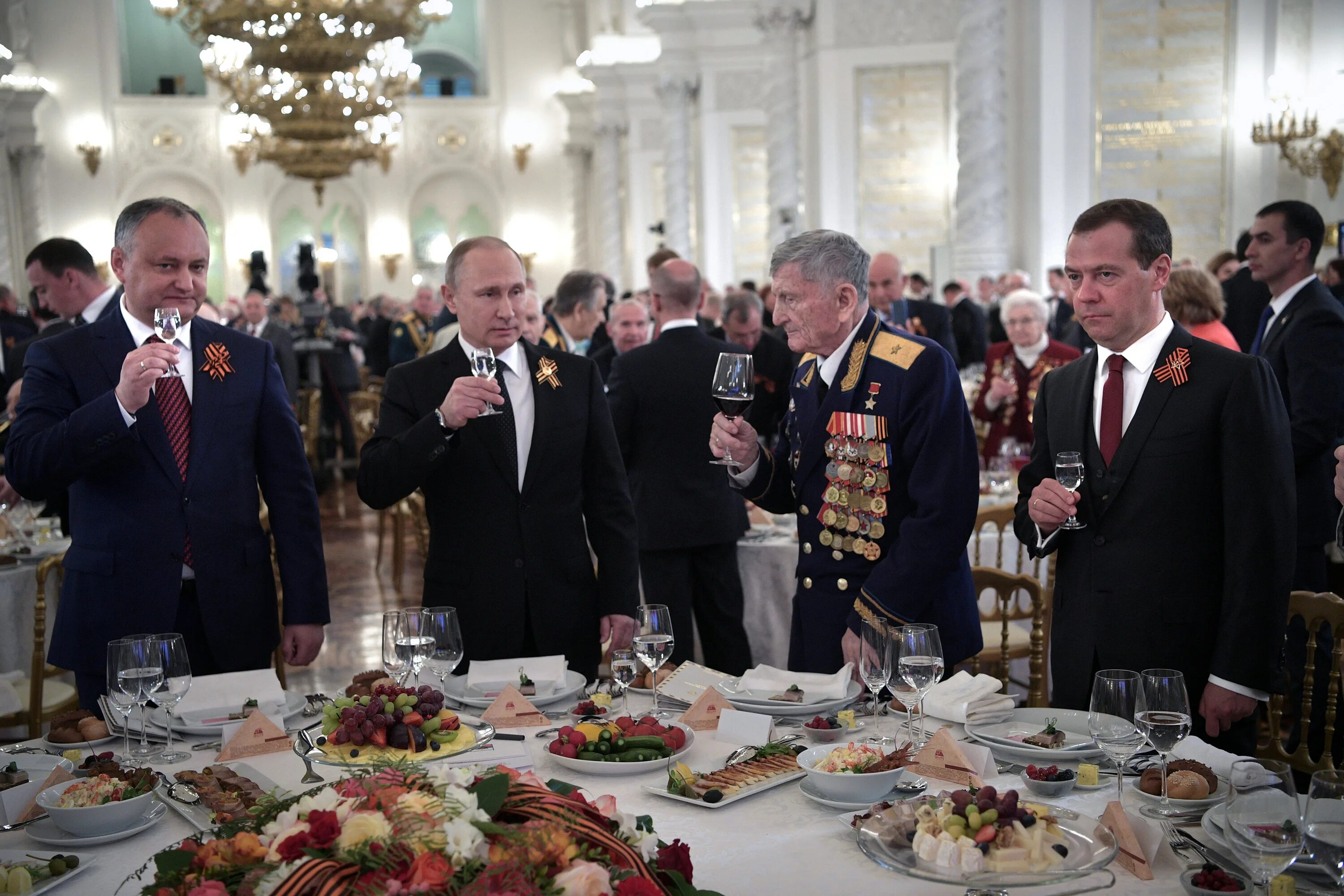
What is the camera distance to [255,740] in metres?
2.31

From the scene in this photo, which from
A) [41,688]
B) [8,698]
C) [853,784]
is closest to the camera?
[853,784]

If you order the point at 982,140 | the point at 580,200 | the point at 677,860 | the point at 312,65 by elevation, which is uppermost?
the point at 580,200

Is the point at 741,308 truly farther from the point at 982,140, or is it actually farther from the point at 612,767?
the point at 982,140

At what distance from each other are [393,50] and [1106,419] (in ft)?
44.7

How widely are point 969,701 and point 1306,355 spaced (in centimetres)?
293

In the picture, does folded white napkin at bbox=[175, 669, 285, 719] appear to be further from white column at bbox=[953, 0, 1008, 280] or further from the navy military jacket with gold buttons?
white column at bbox=[953, 0, 1008, 280]

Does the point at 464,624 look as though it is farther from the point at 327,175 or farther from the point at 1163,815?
the point at 327,175

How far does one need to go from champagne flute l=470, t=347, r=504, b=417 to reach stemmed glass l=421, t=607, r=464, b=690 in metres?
0.67

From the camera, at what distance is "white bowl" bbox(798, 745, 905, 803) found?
2.00 metres

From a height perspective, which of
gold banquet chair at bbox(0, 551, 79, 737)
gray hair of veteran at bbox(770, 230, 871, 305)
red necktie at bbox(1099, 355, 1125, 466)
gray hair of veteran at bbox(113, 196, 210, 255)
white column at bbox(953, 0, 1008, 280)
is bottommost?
gold banquet chair at bbox(0, 551, 79, 737)

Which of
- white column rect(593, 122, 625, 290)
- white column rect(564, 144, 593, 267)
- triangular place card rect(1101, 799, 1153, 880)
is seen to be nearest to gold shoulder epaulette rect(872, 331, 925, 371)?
triangular place card rect(1101, 799, 1153, 880)

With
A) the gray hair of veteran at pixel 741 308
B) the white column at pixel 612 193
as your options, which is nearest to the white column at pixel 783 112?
the gray hair of veteran at pixel 741 308

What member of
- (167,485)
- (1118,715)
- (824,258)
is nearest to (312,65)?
(167,485)

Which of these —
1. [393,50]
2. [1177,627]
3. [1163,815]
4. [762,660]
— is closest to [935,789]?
[1163,815]
